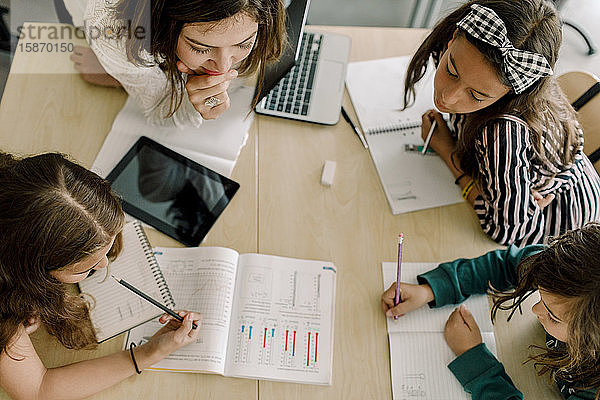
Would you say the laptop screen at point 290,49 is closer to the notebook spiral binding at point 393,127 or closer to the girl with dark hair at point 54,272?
the notebook spiral binding at point 393,127

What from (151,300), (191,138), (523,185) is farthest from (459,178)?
(151,300)

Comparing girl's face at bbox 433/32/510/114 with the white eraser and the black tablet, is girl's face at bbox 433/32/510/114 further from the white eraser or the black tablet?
the black tablet

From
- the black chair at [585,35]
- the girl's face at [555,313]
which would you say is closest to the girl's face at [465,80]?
the girl's face at [555,313]

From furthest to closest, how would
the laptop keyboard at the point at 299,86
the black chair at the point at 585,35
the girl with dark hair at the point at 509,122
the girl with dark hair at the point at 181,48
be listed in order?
the black chair at the point at 585,35 < the laptop keyboard at the point at 299,86 < the girl with dark hair at the point at 509,122 < the girl with dark hair at the point at 181,48

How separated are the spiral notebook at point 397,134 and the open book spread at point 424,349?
0.20 meters

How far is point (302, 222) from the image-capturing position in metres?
1.28

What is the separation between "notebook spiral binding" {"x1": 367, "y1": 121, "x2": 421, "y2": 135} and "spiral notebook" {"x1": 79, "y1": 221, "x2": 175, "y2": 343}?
1.98ft

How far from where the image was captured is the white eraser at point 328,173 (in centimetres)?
133

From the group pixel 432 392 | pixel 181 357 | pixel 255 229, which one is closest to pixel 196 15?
pixel 255 229

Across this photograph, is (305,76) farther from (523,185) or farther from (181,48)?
(523,185)

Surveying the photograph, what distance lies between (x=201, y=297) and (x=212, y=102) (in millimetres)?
420

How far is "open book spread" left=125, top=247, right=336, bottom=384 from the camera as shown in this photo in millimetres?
1095

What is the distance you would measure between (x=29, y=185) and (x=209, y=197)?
0.45 metres

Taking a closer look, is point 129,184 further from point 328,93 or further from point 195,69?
point 328,93
